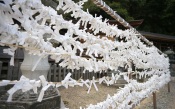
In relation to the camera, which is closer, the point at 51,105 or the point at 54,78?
the point at 51,105

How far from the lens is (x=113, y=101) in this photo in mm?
1704

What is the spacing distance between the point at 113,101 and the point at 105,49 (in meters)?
0.56

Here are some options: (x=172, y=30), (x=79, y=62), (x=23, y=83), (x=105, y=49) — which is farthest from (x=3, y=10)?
(x=172, y=30)

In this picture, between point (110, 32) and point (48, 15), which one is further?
point (110, 32)

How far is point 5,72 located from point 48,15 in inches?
138

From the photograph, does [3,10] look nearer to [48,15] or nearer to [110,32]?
[48,15]

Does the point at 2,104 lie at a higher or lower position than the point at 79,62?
lower

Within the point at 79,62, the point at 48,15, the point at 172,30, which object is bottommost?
the point at 79,62

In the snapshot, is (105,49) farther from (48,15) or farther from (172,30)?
(172,30)

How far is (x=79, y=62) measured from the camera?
1.14 meters

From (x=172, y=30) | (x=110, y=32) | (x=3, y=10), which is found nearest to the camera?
(x=3, y=10)

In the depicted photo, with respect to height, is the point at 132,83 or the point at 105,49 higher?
the point at 105,49

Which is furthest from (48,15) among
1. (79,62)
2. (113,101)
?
(113,101)

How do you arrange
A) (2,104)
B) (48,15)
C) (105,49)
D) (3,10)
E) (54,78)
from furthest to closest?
(54,78) → (2,104) → (105,49) → (48,15) → (3,10)
